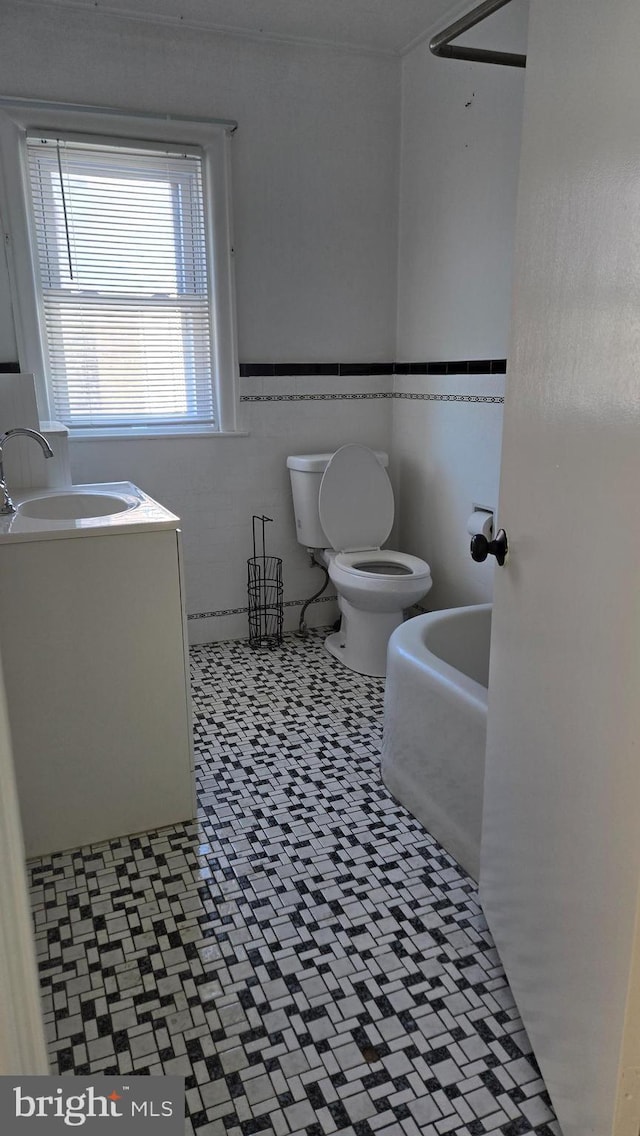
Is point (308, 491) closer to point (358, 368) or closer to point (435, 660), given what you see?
point (358, 368)

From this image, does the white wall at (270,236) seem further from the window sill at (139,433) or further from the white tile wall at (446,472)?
the white tile wall at (446,472)

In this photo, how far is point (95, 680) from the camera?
6.67 feet

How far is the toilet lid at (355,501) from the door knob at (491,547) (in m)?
1.88

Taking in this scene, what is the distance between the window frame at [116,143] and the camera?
2.86 meters

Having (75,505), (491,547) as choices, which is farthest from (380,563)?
(491,547)

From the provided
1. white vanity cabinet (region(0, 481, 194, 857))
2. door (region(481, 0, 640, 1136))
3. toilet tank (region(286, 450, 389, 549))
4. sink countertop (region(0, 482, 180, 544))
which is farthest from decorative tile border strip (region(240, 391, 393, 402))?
door (region(481, 0, 640, 1136))

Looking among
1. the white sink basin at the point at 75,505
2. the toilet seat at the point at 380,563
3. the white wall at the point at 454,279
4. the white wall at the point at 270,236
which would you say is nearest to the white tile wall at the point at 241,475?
the white wall at the point at 270,236

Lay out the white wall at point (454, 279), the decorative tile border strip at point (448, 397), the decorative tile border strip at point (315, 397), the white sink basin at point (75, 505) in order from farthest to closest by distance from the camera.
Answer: the decorative tile border strip at point (315, 397) < the decorative tile border strip at point (448, 397) < the white wall at point (454, 279) < the white sink basin at point (75, 505)

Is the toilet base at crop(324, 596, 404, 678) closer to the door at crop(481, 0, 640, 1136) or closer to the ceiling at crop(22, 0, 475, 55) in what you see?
the door at crop(481, 0, 640, 1136)

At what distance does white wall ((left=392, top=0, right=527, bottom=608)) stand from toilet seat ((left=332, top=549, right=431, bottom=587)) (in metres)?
0.24

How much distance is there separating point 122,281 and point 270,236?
0.68 m

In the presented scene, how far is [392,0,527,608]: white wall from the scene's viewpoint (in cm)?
278

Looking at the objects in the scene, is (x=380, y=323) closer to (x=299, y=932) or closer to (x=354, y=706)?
(x=354, y=706)

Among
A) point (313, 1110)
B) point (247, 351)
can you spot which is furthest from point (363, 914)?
point (247, 351)
